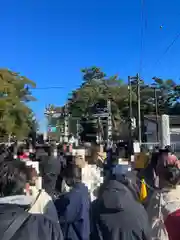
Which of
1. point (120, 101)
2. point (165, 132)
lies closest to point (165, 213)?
point (165, 132)

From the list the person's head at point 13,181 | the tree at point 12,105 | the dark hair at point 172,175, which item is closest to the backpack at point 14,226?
the person's head at point 13,181

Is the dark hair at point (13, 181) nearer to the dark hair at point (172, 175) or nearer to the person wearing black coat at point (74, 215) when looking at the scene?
the person wearing black coat at point (74, 215)

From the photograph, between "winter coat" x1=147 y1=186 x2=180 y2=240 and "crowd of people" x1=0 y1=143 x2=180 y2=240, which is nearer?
"crowd of people" x1=0 y1=143 x2=180 y2=240

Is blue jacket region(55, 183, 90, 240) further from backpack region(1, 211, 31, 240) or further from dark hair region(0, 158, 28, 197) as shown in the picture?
backpack region(1, 211, 31, 240)

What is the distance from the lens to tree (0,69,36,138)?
104 feet

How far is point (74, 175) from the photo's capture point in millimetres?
3857

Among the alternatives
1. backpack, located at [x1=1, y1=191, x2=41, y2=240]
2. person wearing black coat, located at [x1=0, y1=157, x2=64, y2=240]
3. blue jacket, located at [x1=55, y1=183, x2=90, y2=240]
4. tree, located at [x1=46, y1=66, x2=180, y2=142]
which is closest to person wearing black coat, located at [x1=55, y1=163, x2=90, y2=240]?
blue jacket, located at [x1=55, y1=183, x2=90, y2=240]

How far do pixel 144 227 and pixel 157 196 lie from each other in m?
0.92

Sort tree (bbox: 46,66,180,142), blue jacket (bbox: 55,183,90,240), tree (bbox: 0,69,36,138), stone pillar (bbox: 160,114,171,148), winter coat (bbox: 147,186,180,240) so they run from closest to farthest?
1. winter coat (bbox: 147,186,180,240)
2. blue jacket (bbox: 55,183,90,240)
3. stone pillar (bbox: 160,114,171,148)
4. tree (bbox: 0,69,36,138)
5. tree (bbox: 46,66,180,142)

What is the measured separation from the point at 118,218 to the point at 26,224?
0.93 meters

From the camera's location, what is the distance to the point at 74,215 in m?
3.35

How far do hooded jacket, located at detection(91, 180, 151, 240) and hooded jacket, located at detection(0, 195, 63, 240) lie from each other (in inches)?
25.9

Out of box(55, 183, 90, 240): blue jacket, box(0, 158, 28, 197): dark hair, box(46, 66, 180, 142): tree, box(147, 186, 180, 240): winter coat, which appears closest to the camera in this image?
box(0, 158, 28, 197): dark hair

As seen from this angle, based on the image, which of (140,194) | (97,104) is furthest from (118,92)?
(140,194)
